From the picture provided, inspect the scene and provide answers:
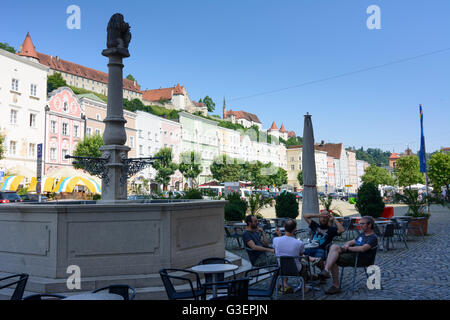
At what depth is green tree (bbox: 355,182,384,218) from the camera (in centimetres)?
1508

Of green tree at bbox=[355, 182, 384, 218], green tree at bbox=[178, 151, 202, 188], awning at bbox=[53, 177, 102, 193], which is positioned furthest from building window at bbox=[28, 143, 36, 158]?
green tree at bbox=[355, 182, 384, 218]

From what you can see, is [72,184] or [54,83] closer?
[72,184]

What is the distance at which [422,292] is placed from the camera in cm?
642

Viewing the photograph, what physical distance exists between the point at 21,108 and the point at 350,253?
39.6m

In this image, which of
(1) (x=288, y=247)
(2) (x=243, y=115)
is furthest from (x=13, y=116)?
(2) (x=243, y=115)

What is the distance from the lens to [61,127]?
1676 inches

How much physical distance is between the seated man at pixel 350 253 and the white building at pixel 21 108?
3580 centimetres

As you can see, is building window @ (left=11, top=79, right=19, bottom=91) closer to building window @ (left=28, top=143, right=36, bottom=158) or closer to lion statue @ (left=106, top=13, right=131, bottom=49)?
building window @ (left=28, top=143, right=36, bottom=158)

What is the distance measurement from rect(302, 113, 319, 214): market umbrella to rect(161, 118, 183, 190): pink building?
4569 cm

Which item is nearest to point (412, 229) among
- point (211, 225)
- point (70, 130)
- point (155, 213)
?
point (211, 225)

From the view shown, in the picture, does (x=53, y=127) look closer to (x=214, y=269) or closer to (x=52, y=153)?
(x=52, y=153)
